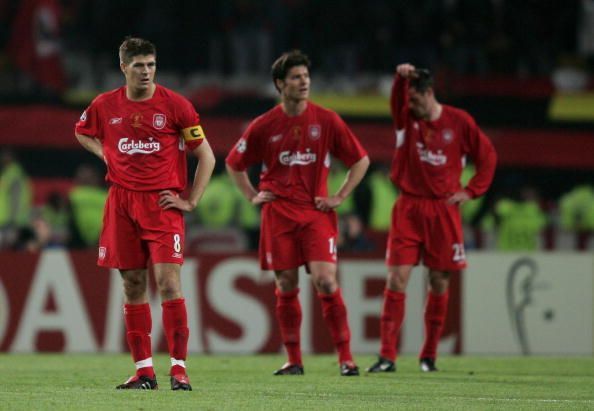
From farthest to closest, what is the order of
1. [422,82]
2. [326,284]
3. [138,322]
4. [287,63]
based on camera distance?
[422,82]
[326,284]
[287,63]
[138,322]

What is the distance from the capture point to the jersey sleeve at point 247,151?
9.88m

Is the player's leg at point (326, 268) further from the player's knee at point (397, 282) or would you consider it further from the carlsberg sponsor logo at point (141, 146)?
the carlsberg sponsor logo at point (141, 146)

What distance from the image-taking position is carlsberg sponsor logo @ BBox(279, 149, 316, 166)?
31.9 feet

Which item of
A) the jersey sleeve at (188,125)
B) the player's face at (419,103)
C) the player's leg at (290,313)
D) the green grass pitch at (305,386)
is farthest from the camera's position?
the player's face at (419,103)

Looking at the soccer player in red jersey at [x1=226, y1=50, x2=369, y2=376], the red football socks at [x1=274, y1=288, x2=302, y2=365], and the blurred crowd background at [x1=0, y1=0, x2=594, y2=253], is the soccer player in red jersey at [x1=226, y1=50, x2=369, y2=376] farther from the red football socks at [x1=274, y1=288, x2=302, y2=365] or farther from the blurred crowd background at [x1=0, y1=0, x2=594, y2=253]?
the blurred crowd background at [x1=0, y1=0, x2=594, y2=253]

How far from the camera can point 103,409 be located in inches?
264

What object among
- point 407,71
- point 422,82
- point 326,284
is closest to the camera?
point 326,284

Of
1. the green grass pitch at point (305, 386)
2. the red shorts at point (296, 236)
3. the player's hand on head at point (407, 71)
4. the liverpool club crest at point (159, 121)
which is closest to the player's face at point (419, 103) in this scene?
the player's hand on head at point (407, 71)

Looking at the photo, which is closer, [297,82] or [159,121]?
[159,121]

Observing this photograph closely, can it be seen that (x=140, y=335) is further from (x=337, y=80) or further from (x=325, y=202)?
(x=337, y=80)

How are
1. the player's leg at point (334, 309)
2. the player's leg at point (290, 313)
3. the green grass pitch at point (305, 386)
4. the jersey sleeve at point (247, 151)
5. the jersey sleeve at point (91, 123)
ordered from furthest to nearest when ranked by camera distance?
1. the jersey sleeve at point (247, 151)
2. the player's leg at point (290, 313)
3. the player's leg at point (334, 309)
4. the jersey sleeve at point (91, 123)
5. the green grass pitch at point (305, 386)

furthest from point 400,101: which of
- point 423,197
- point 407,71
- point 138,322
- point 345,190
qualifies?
point 138,322

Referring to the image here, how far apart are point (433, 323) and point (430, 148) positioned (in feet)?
4.33

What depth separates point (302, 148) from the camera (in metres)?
9.70
